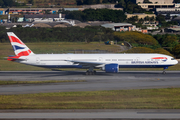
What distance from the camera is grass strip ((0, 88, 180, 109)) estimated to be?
A: 23297 millimetres

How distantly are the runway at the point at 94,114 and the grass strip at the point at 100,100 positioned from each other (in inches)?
44.5

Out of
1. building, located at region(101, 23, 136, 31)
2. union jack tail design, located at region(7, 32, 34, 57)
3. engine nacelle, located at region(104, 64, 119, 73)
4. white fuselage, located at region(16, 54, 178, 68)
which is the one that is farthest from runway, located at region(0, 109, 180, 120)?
building, located at region(101, 23, 136, 31)

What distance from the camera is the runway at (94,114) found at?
789 inches

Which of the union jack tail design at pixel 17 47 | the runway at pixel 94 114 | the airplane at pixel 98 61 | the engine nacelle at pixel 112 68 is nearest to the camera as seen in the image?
the runway at pixel 94 114

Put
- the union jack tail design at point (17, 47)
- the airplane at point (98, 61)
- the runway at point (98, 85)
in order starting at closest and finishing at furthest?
1. the runway at point (98, 85)
2. the airplane at point (98, 61)
3. the union jack tail design at point (17, 47)

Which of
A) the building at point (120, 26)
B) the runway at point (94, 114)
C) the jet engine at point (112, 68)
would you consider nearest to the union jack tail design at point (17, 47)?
the jet engine at point (112, 68)

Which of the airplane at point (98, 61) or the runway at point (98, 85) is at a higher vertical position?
the airplane at point (98, 61)

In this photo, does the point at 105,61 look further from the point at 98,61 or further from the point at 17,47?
the point at 17,47

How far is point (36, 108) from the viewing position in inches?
901

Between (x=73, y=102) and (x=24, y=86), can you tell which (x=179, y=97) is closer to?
(x=73, y=102)

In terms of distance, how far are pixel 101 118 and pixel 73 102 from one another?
18.1 ft

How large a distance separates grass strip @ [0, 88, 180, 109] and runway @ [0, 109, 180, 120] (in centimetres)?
113

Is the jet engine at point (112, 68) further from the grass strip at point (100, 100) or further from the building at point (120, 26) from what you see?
the building at point (120, 26)

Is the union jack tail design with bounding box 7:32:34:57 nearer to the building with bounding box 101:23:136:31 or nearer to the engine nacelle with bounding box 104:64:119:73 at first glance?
the engine nacelle with bounding box 104:64:119:73
